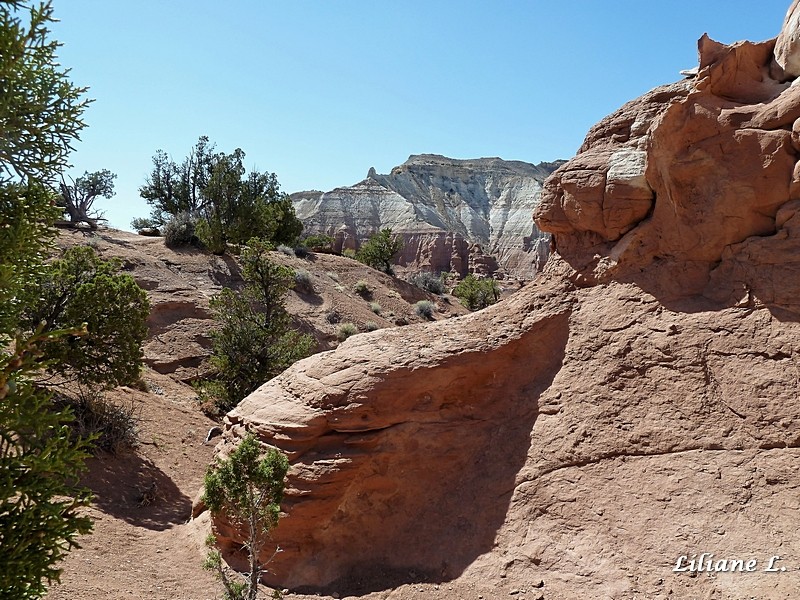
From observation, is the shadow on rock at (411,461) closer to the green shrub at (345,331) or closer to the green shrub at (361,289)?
the green shrub at (345,331)

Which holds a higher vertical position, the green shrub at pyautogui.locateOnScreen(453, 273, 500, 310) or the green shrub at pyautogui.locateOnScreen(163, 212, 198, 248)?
the green shrub at pyautogui.locateOnScreen(163, 212, 198, 248)

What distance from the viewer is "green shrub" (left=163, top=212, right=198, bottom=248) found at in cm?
2481

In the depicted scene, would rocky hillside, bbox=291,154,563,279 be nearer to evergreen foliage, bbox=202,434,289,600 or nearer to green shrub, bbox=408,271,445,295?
green shrub, bbox=408,271,445,295

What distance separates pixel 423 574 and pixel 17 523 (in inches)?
166

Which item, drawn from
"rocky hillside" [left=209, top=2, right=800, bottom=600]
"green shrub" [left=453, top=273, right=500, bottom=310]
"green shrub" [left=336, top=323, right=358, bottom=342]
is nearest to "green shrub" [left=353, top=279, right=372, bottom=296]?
"green shrub" [left=336, top=323, right=358, bottom=342]

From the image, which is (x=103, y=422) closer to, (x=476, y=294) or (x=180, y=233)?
(x=180, y=233)

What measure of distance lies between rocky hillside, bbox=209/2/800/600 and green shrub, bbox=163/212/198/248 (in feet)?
61.0

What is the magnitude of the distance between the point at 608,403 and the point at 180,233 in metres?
22.1

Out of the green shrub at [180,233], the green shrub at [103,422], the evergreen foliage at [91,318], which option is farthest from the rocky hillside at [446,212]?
the green shrub at [103,422]

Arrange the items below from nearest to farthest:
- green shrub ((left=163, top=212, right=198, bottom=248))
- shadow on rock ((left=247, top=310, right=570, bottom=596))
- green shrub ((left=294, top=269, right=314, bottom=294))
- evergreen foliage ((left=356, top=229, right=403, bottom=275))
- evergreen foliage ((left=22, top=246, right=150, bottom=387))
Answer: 1. shadow on rock ((left=247, top=310, right=570, bottom=596))
2. evergreen foliage ((left=22, top=246, right=150, bottom=387))
3. green shrub ((left=163, top=212, right=198, bottom=248))
4. green shrub ((left=294, top=269, right=314, bottom=294))
5. evergreen foliage ((left=356, top=229, right=403, bottom=275))

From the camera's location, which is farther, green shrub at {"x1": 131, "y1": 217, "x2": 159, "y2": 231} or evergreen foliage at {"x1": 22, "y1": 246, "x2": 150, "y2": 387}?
green shrub at {"x1": 131, "y1": 217, "x2": 159, "y2": 231}

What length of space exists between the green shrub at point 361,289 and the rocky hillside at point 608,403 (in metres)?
20.6

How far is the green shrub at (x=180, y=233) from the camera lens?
81.4 ft

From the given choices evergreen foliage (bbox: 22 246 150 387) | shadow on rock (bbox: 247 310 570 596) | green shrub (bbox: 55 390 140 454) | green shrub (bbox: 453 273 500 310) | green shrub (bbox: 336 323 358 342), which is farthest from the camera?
green shrub (bbox: 453 273 500 310)
